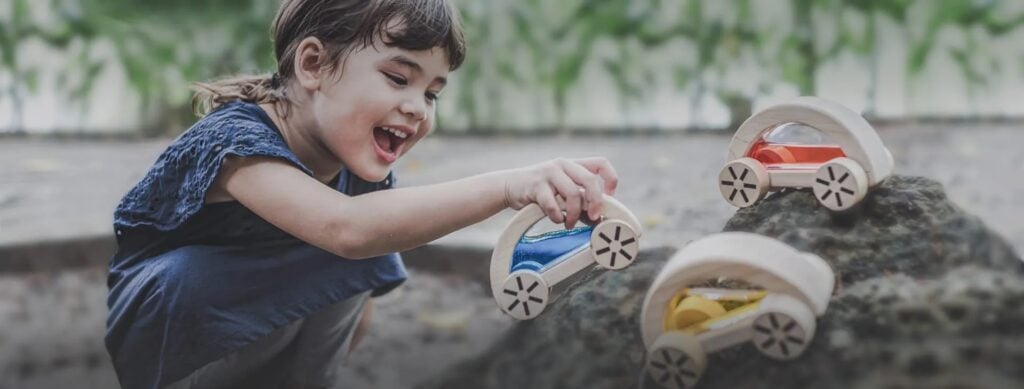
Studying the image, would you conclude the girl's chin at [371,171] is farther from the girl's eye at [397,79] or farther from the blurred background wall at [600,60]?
the blurred background wall at [600,60]

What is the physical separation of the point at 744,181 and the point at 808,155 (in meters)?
0.09

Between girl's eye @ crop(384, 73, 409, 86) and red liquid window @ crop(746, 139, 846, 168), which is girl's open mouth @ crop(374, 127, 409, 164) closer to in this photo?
girl's eye @ crop(384, 73, 409, 86)

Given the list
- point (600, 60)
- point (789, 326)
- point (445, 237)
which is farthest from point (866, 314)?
point (600, 60)

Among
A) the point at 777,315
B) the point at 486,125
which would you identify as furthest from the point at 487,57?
the point at 777,315

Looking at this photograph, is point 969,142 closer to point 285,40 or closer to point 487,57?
point 487,57

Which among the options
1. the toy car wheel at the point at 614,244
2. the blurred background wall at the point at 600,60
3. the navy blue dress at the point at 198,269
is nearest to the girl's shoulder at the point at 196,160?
the navy blue dress at the point at 198,269

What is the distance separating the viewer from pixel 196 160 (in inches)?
50.2

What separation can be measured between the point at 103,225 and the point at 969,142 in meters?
2.62

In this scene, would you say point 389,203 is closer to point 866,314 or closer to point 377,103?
point 377,103

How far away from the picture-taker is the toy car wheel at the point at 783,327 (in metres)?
0.89

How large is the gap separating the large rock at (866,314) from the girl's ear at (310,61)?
0.41 metres

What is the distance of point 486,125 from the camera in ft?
13.3

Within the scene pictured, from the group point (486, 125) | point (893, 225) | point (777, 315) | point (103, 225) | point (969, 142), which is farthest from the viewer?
point (486, 125)

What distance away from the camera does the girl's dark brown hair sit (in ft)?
4.00
